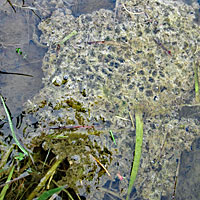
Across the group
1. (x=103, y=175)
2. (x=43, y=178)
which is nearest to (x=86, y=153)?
(x=103, y=175)

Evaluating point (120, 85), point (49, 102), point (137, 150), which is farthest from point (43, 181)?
point (120, 85)

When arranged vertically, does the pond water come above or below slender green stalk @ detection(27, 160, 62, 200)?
above

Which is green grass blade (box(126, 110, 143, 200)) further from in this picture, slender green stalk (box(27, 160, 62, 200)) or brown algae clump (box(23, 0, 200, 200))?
slender green stalk (box(27, 160, 62, 200))

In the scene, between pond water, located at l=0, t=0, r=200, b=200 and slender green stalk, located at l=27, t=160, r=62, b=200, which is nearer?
slender green stalk, located at l=27, t=160, r=62, b=200

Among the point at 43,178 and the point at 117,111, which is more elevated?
the point at 117,111

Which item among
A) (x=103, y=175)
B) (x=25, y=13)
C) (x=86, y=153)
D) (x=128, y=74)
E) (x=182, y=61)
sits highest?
(x=25, y=13)

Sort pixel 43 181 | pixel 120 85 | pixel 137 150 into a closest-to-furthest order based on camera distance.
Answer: pixel 43 181
pixel 137 150
pixel 120 85

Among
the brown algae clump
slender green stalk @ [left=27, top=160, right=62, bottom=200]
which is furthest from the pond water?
slender green stalk @ [left=27, top=160, right=62, bottom=200]

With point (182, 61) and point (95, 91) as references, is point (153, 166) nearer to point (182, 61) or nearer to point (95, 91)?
point (95, 91)

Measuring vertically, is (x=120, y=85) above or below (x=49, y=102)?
above

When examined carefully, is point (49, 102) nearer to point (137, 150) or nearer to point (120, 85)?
point (120, 85)

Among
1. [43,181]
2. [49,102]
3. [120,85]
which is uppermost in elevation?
[120,85]
